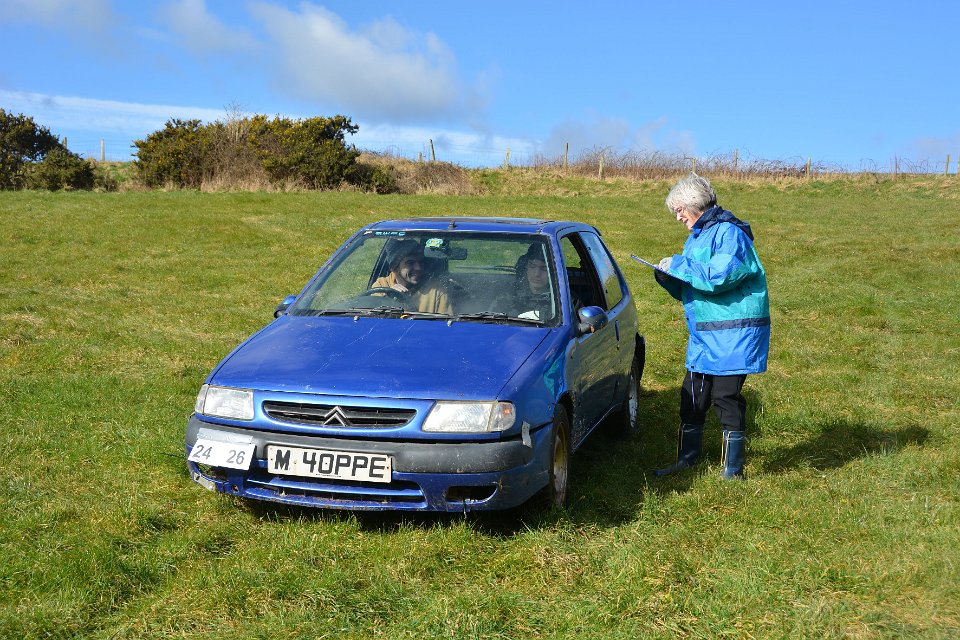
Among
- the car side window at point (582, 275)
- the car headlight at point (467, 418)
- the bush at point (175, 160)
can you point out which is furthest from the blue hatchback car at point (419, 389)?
the bush at point (175, 160)

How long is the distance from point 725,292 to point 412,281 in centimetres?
186

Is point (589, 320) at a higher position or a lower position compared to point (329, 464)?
higher

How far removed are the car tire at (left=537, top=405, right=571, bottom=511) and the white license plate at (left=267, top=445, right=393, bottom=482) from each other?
882 mm

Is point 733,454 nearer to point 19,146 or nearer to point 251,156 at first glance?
point 251,156

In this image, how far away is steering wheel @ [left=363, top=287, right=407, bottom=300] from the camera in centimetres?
547

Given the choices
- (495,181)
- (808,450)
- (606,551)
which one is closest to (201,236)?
(808,450)

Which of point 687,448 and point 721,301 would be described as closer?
point 721,301

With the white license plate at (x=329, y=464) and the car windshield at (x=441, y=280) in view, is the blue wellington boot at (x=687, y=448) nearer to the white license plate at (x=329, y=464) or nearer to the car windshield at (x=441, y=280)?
the car windshield at (x=441, y=280)

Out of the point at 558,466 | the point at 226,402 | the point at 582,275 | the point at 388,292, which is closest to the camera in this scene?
the point at 226,402

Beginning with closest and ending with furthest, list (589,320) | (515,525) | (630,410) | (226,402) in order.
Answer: (226,402) < (515,525) < (589,320) < (630,410)

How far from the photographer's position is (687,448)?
19.6 feet

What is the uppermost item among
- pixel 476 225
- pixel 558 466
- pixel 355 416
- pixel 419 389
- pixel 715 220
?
pixel 715 220

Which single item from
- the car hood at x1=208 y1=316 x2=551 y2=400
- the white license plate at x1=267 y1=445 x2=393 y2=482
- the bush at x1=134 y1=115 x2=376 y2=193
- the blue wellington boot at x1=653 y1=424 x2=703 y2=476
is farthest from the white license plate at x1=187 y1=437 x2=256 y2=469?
the bush at x1=134 y1=115 x2=376 y2=193

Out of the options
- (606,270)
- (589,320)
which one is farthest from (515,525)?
(606,270)
